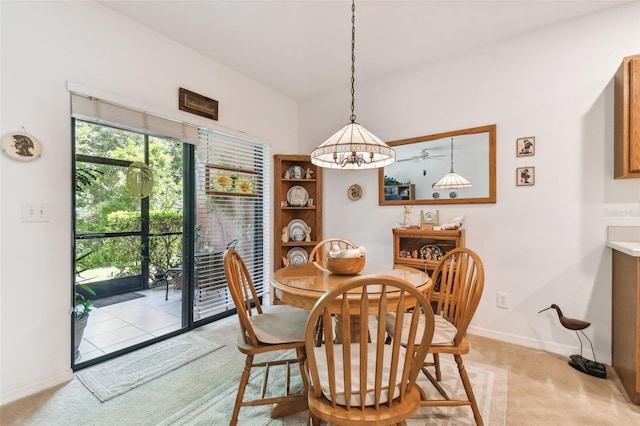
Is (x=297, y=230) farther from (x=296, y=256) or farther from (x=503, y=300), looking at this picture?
(x=503, y=300)

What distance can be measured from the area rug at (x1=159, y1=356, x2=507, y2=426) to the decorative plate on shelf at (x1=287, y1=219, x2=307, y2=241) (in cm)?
182

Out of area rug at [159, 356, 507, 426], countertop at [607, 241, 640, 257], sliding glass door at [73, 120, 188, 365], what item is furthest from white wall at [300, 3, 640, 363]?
sliding glass door at [73, 120, 188, 365]

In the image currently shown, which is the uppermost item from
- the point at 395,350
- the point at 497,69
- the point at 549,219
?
the point at 497,69

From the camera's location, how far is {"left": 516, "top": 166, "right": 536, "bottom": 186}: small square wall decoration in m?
2.39

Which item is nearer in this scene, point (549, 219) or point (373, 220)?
point (549, 219)

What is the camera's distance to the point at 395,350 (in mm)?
1005

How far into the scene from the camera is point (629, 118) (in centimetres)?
190

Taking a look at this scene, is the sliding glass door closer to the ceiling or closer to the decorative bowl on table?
the ceiling

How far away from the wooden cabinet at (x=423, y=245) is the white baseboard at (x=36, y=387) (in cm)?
268

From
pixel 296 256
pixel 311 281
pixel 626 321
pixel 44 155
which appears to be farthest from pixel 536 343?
pixel 44 155

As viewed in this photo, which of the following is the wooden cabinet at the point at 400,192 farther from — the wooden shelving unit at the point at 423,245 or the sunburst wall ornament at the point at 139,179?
the sunburst wall ornament at the point at 139,179

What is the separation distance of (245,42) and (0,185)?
2055 mm

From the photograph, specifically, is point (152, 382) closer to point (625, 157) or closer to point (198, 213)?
point (198, 213)

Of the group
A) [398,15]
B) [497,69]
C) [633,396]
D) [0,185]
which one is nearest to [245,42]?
[398,15]
